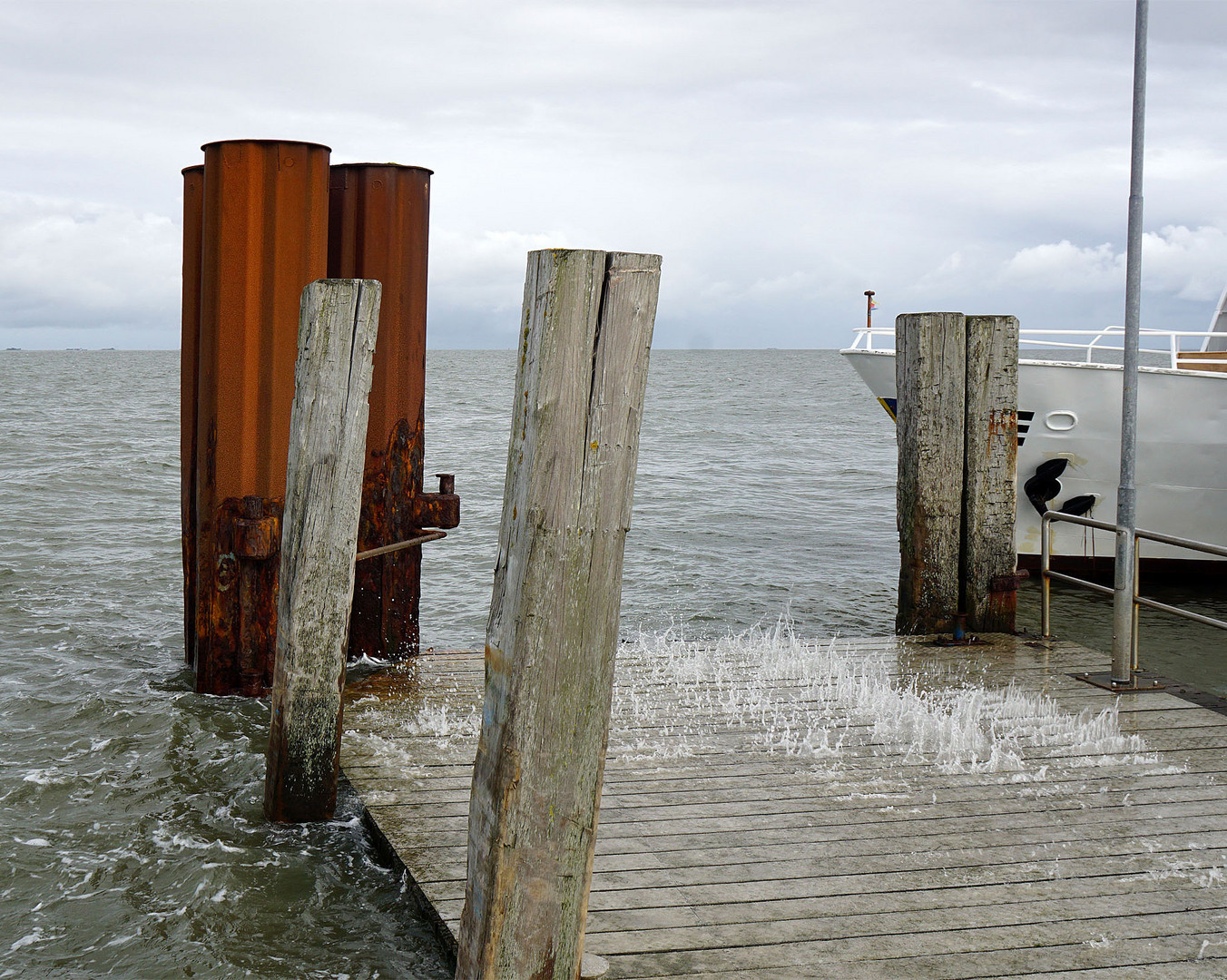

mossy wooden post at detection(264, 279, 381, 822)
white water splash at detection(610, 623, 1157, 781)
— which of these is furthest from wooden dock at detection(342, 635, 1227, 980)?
mossy wooden post at detection(264, 279, 381, 822)

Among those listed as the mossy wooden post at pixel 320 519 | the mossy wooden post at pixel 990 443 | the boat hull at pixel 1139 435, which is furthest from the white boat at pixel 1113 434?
the mossy wooden post at pixel 320 519

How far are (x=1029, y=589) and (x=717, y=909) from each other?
10.5 meters

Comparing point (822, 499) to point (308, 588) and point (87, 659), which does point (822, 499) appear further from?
point (308, 588)

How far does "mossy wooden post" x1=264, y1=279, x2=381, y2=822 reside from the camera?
471cm

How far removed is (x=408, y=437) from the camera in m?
6.68

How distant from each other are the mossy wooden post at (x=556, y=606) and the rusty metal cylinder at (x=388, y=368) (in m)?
→ 4.02

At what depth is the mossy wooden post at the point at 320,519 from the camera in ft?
15.5

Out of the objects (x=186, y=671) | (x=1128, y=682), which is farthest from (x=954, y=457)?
(x=186, y=671)

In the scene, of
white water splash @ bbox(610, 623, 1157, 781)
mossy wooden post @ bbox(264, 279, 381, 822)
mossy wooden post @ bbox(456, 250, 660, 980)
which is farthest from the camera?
→ white water splash @ bbox(610, 623, 1157, 781)

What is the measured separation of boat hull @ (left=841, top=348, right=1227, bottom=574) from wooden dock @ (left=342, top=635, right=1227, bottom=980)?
5207mm

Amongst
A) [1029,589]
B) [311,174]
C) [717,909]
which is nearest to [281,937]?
[717,909]

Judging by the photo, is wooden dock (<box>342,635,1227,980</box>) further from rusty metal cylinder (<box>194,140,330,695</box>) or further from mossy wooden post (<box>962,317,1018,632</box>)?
rusty metal cylinder (<box>194,140,330,695</box>)

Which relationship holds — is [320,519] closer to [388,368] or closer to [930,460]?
[388,368]

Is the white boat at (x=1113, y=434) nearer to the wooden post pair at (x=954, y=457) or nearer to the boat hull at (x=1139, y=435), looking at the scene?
the boat hull at (x=1139, y=435)
